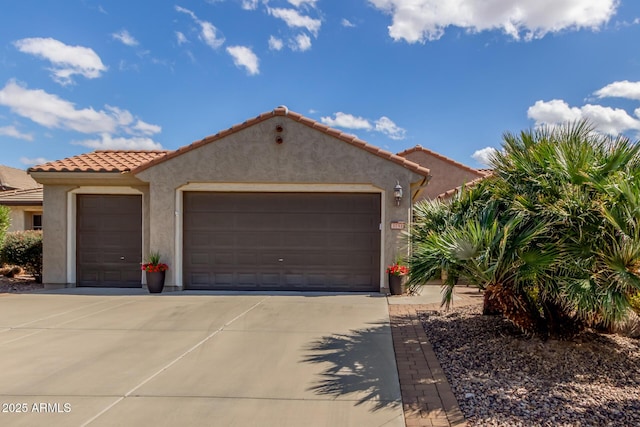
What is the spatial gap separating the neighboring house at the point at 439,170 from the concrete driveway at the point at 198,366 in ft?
37.7

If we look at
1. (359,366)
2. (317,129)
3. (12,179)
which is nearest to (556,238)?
(359,366)

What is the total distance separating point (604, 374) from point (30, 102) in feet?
83.8

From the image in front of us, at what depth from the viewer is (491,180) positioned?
6.01 meters

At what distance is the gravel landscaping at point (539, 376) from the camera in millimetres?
3455

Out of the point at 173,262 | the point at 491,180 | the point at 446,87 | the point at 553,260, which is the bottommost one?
the point at 173,262

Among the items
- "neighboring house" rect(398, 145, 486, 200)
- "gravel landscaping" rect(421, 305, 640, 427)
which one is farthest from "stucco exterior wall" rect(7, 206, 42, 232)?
"gravel landscaping" rect(421, 305, 640, 427)

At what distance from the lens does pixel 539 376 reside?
14.3 feet

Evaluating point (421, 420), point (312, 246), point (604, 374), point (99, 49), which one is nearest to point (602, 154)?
point (604, 374)

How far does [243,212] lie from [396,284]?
474 cm

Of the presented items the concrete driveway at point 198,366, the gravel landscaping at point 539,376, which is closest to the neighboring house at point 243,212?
the concrete driveway at point 198,366

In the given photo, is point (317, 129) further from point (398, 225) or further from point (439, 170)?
point (439, 170)

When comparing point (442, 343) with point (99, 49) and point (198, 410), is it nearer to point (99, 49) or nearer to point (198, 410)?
point (198, 410)

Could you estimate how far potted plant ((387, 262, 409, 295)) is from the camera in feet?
31.9

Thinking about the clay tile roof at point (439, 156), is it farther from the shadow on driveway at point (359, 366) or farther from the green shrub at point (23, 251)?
the green shrub at point (23, 251)
